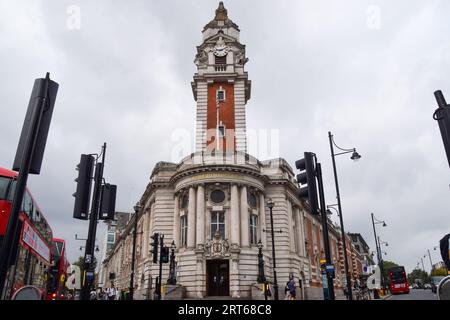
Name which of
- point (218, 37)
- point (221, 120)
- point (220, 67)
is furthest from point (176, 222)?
point (218, 37)

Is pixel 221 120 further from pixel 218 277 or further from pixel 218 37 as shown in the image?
pixel 218 277

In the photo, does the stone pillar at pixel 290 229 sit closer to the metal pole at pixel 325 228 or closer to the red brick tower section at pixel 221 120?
the red brick tower section at pixel 221 120

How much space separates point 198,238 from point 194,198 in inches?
157

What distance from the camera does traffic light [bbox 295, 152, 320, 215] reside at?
26.7 feet

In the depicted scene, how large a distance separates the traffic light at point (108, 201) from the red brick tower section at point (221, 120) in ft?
91.1

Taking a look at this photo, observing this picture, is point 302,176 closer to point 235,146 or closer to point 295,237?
point 235,146

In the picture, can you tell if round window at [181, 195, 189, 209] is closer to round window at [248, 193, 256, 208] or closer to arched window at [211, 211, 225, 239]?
arched window at [211, 211, 225, 239]

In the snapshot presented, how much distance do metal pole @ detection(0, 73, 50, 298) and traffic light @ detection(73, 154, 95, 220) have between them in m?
2.59

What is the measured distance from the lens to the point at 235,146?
3975 centimetres

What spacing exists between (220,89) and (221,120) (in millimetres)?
4225

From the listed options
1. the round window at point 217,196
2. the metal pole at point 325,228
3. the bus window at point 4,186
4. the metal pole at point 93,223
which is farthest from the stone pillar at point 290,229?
the bus window at point 4,186

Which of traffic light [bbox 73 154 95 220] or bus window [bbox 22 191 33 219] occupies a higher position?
bus window [bbox 22 191 33 219]

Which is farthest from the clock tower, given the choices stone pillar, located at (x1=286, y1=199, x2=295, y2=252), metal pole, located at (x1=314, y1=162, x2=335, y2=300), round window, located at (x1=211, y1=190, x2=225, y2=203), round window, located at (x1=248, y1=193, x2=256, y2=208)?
metal pole, located at (x1=314, y1=162, x2=335, y2=300)
